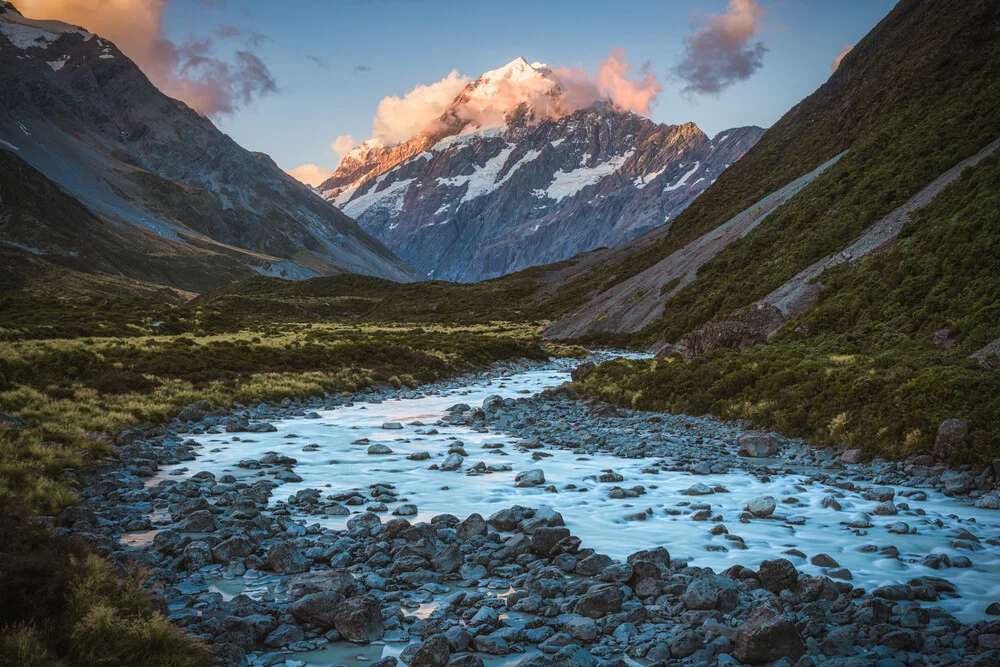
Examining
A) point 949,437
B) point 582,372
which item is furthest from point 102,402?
point 949,437

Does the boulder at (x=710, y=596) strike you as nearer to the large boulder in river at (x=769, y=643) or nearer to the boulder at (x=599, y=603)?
the boulder at (x=599, y=603)

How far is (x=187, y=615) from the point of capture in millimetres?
8141

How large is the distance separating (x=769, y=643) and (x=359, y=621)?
4.83 m

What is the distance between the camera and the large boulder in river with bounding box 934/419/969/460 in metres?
15.3

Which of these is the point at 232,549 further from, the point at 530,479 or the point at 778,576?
the point at 778,576

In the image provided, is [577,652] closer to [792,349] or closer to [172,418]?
[172,418]

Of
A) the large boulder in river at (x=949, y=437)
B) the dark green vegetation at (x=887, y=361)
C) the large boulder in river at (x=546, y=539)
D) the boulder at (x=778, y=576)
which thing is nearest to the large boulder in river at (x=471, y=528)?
the large boulder in river at (x=546, y=539)

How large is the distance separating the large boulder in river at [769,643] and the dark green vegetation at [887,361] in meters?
10.6

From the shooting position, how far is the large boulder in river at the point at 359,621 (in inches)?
316

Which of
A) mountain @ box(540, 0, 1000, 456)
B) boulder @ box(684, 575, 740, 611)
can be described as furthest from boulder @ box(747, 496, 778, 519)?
mountain @ box(540, 0, 1000, 456)

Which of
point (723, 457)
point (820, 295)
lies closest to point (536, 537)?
point (723, 457)

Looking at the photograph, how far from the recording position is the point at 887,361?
21.6 metres

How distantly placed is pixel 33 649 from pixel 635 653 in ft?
20.5

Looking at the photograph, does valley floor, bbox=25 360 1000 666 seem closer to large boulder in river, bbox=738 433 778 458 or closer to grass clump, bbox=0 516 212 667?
large boulder in river, bbox=738 433 778 458
